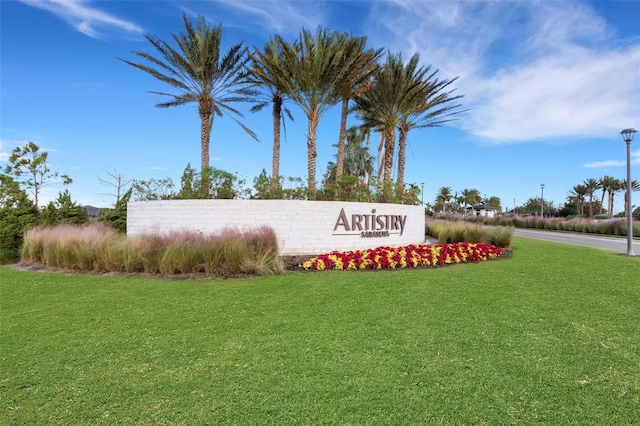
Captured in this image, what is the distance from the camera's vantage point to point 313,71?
42.1ft

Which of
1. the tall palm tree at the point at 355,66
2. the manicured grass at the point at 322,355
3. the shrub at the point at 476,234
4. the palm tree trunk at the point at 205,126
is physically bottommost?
the manicured grass at the point at 322,355

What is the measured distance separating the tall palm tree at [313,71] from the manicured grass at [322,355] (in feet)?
26.5

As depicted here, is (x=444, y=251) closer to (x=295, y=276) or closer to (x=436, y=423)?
(x=295, y=276)

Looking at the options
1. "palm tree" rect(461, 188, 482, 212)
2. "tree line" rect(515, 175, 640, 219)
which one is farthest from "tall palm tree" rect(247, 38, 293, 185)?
"palm tree" rect(461, 188, 482, 212)

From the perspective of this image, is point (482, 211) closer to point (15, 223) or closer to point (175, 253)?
point (175, 253)

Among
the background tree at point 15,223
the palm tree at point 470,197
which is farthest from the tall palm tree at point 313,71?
the palm tree at point 470,197

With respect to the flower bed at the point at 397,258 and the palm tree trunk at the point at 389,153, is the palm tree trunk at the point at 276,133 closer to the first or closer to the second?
the palm tree trunk at the point at 389,153

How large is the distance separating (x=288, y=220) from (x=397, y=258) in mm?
3154

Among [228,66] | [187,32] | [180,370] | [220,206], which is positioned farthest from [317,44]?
[180,370]

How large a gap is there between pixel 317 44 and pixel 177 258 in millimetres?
9796

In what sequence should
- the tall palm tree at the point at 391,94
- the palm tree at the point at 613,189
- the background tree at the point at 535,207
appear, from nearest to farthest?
1. the tall palm tree at the point at 391,94
2. the palm tree at the point at 613,189
3. the background tree at the point at 535,207

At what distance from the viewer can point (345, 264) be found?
8.06 metres

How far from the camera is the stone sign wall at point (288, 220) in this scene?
9438 mm

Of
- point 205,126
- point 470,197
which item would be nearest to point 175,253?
point 205,126
